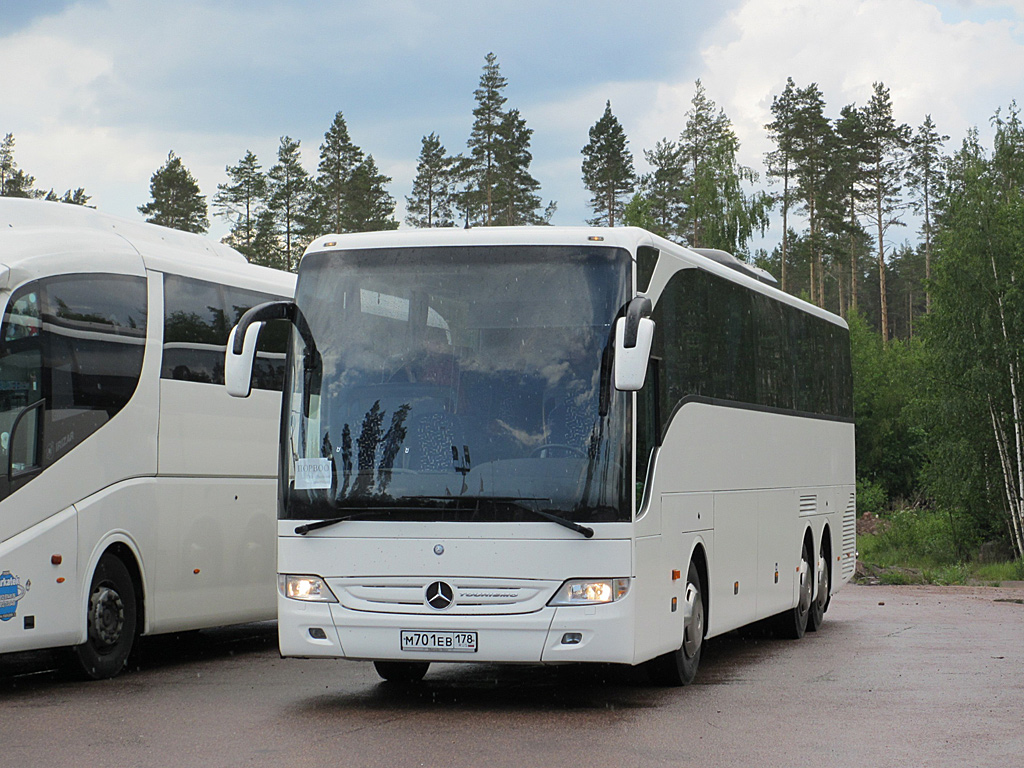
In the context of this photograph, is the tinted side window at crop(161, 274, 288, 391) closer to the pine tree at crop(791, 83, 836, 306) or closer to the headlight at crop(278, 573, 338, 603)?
the headlight at crop(278, 573, 338, 603)

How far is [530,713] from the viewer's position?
994 centimetres

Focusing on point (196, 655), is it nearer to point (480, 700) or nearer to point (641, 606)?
point (480, 700)

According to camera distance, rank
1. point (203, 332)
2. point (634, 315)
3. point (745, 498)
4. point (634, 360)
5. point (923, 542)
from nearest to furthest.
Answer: point (634, 360) → point (634, 315) → point (745, 498) → point (203, 332) → point (923, 542)

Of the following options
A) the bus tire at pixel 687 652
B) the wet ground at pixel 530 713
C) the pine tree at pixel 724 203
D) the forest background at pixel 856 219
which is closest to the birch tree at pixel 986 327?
the forest background at pixel 856 219

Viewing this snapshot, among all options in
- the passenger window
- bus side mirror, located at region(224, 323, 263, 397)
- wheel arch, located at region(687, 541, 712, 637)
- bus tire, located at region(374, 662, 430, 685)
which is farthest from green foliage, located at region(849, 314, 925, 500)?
bus side mirror, located at region(224, 323, 263, 397)

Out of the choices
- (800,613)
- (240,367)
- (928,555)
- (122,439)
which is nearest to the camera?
(240,367)

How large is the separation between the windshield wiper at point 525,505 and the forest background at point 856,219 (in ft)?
115

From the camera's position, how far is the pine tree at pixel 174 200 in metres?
62.3

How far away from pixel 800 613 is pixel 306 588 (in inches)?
308

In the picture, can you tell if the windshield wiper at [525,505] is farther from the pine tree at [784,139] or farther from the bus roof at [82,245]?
the pine tree at [784,139]

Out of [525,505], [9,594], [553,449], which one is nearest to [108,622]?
[9,594]

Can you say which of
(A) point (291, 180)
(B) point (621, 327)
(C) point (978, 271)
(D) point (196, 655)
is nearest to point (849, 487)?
(D) point (196, 655)

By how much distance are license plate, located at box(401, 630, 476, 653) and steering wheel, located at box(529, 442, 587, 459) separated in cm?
125

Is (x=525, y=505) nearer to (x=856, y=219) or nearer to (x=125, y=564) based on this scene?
(x=125, y=564)
